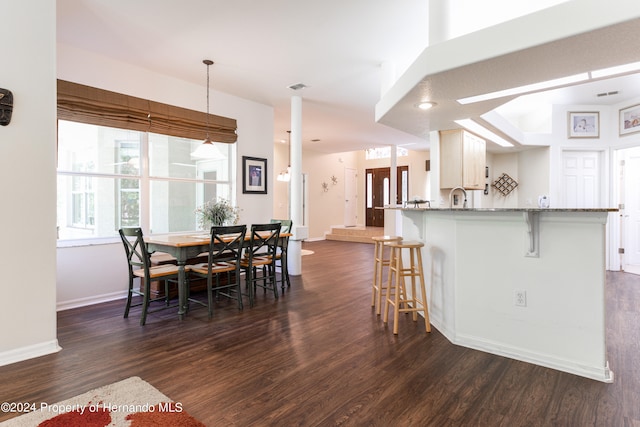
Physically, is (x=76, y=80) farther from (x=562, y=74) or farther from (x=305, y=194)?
(x=305, y=194)

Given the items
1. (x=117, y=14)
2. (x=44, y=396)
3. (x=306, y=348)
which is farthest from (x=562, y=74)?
(x=44, y=396)

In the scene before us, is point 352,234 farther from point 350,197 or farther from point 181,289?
point 181,289

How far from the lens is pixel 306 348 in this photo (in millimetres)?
2656

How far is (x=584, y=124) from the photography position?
228 inches

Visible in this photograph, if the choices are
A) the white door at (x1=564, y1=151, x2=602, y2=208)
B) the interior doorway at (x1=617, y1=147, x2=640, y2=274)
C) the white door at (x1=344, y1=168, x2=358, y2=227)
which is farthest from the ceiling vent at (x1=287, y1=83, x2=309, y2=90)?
the white door at (x1=344, y1=168, x2=358, y2=227)

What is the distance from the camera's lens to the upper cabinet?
5000 millimetres

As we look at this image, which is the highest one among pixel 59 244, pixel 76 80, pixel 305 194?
pixel 76 80

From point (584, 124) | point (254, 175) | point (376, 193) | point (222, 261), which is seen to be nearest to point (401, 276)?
point (222, 261)

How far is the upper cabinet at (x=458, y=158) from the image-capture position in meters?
5.00

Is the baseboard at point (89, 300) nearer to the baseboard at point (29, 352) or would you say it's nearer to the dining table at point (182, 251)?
the dining table at point (182, 251)

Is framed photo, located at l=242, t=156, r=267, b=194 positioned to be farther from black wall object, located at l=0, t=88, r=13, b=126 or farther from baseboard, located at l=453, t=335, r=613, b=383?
baseboard, located at l=453, t=335, r=613, b=383

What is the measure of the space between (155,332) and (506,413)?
268cm

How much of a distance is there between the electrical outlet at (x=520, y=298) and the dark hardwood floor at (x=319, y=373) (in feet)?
1.37

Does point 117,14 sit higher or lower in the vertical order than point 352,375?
higher
